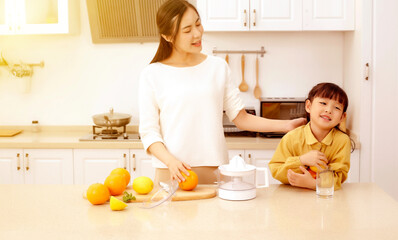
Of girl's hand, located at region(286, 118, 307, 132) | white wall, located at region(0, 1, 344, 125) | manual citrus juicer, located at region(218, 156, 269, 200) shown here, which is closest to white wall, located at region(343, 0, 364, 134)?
white wall, located at region(0, 1, 344, 125)

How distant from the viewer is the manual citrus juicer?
6.33 ft

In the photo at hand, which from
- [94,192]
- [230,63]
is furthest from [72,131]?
[94,192]

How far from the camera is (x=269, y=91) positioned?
419cm

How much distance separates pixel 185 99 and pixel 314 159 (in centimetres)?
61

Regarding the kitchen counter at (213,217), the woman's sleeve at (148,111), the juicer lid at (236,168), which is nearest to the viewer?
the kitchen counter at (213,217)

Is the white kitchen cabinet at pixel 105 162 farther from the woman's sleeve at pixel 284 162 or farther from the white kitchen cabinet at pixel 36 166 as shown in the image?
the woman's sleeve at pixel 284 162

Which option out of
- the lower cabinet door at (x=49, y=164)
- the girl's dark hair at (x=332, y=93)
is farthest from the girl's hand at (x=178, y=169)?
the lower cabinet door at (x=49, y=164)

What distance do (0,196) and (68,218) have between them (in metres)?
0.44

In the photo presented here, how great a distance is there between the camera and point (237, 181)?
1980 millimetres

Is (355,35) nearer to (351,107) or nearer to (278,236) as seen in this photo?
(351,107)

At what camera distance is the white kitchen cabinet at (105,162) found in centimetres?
373

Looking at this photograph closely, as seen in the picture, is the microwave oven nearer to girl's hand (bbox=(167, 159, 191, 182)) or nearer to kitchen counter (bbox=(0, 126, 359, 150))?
kitchen counter (bbox=(0, 126, 359, 150))

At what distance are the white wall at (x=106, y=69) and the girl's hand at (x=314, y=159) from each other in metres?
2.13

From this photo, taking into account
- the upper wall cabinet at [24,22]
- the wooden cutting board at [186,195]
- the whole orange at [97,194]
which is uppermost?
the upper wall cabinet at [24,22]
